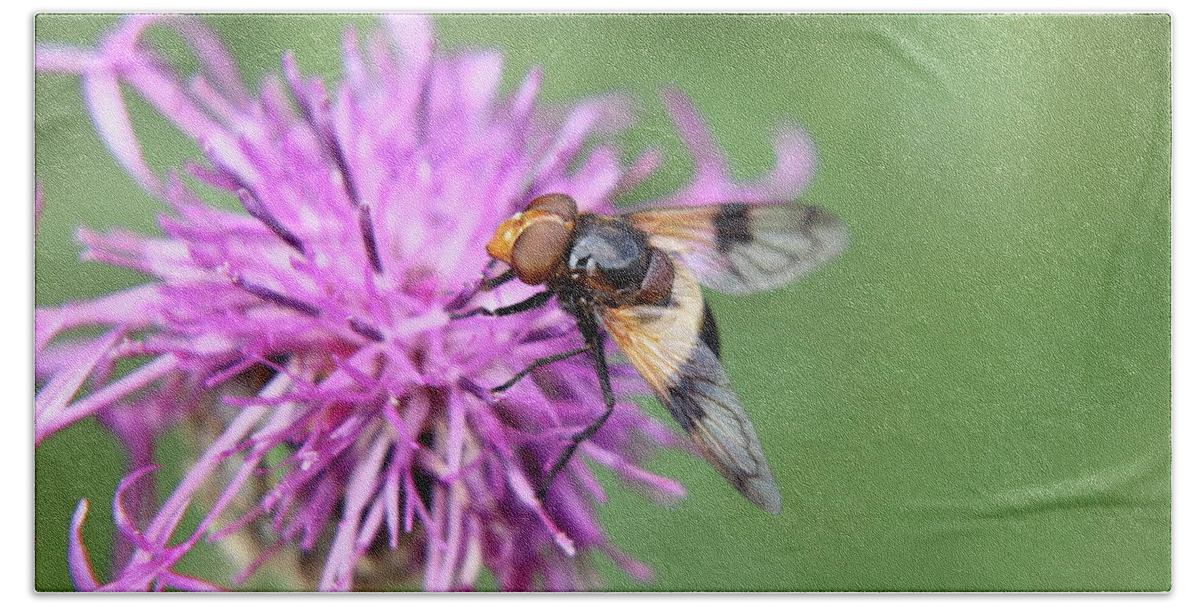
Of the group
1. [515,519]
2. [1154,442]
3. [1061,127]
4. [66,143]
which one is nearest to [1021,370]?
[1154,442]

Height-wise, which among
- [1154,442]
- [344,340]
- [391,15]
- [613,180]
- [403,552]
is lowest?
[403,552]

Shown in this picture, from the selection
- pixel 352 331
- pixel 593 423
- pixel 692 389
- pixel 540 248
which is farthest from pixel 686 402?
pixel 352 331

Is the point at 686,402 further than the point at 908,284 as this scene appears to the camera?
No

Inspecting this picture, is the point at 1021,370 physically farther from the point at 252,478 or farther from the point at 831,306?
the point at 252,478

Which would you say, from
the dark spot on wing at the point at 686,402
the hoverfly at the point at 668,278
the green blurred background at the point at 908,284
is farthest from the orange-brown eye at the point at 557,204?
the dark spot on wing at the point at 686,402

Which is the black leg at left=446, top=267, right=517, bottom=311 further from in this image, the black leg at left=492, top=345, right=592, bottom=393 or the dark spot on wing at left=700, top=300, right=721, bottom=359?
the dark spot on wing at left=700, top=300, right=721, bottom=359

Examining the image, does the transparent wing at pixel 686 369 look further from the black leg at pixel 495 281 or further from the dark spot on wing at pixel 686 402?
→ the black leg at pixel 495 281

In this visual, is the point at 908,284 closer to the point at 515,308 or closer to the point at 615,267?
the point at 615,267
